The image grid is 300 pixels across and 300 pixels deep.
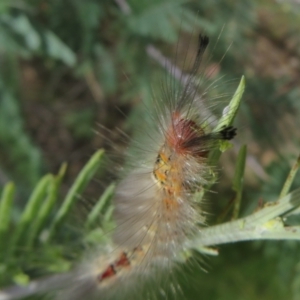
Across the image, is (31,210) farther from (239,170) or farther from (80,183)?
(239,170)

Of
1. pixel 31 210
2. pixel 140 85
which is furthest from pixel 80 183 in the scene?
pixel 140 85

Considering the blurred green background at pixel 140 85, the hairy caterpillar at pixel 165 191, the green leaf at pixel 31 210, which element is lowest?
the hairy caterpillar at pixel 165 191

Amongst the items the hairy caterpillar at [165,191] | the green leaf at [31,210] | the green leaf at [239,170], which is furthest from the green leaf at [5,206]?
the green leaf at [239,170]

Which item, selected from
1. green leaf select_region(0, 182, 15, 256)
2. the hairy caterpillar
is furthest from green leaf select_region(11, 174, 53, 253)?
the hairy caterpillar

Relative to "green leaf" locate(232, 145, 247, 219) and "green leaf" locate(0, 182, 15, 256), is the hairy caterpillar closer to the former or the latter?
"green leaf" locate(232, 145, 247, 219)

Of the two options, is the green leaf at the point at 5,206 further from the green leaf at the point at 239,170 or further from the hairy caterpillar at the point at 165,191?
the green leaf at the point at 239,170

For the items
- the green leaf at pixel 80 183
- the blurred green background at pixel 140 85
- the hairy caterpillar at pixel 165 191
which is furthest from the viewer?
the blurred green background at pixel 140 85
